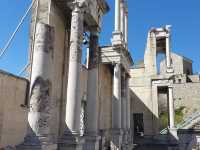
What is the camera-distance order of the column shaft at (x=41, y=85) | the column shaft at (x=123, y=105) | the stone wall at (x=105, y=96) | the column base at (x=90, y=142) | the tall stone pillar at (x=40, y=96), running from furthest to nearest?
the column shaft at (x=123, y=105) → the stone wall at (x=105, y=96) → the column base at (x=90, y=142) → the column shaft at (x=41, y=85) → the tall stone pillar at (x=40, y=96)

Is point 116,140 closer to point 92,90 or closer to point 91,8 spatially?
point 92,90

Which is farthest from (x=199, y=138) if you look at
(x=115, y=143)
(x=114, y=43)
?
(x=114, y=43)

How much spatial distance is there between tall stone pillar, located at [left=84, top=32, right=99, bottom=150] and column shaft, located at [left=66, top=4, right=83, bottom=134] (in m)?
2.25

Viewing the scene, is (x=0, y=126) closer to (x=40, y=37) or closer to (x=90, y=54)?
(x=40, y=37)

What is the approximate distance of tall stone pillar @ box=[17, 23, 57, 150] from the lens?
6.25 metres

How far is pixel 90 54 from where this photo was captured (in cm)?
1145

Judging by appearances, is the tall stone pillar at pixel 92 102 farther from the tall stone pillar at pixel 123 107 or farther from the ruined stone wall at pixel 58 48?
the tall stone pillar at pixel 123 107

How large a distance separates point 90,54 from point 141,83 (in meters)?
13.6

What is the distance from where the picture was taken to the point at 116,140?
14.5m

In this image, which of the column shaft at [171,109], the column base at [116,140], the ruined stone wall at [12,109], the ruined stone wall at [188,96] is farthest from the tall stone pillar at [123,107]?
the ruined stone wall at [188,96]

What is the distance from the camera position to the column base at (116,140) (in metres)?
14.4

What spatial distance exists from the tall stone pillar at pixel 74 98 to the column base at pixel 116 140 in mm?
6154

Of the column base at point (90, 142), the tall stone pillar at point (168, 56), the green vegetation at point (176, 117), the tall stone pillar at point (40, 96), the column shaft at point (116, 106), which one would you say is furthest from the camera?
the green vegetation at point (176, 117)

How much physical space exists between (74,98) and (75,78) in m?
0.69
